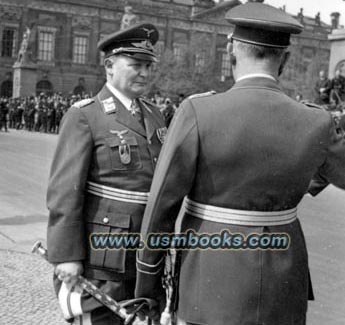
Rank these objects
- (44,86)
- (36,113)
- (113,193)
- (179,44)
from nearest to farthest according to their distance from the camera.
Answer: (113,193) < (36,113) < (44,86) < (179,44)

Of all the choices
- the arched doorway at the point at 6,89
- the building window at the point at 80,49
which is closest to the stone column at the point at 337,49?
the arched doorway at the point at 6,89

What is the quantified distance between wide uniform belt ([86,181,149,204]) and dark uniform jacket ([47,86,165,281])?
0.06 feet

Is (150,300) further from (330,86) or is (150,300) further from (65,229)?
(330,86)

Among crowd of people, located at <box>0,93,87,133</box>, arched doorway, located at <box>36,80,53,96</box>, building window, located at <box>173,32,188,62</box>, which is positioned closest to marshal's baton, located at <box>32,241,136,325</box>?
crowd of people, located at <box>0,93,87,133</box>

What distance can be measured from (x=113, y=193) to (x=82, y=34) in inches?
2175

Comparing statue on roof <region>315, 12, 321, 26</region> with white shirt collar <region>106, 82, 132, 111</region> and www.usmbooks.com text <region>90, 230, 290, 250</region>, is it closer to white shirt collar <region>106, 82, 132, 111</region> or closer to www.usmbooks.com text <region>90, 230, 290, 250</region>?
white shirt collar <region>106, 82, 132, 111</region>

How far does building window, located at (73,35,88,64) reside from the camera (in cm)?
5641

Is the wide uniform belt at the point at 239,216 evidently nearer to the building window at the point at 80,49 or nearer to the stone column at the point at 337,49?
the stone column at the point at 337,49

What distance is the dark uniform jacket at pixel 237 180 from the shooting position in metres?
2.38

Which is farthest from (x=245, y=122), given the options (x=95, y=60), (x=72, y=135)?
(x=95, y=60)

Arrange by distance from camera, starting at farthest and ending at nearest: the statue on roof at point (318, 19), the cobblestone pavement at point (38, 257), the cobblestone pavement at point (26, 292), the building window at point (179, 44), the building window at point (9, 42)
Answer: the statue on roof at point (318, 19)
the building window at point (179, 44)
the building window at point (9, 42)
the cobblestone pavement at point (38, 257)
the cobblestone pavement at point (26, 292)

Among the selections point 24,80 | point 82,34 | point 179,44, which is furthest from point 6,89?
point 179,44

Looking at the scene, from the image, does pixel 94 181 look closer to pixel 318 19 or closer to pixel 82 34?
pixel 82 34

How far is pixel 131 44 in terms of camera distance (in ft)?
10.8
